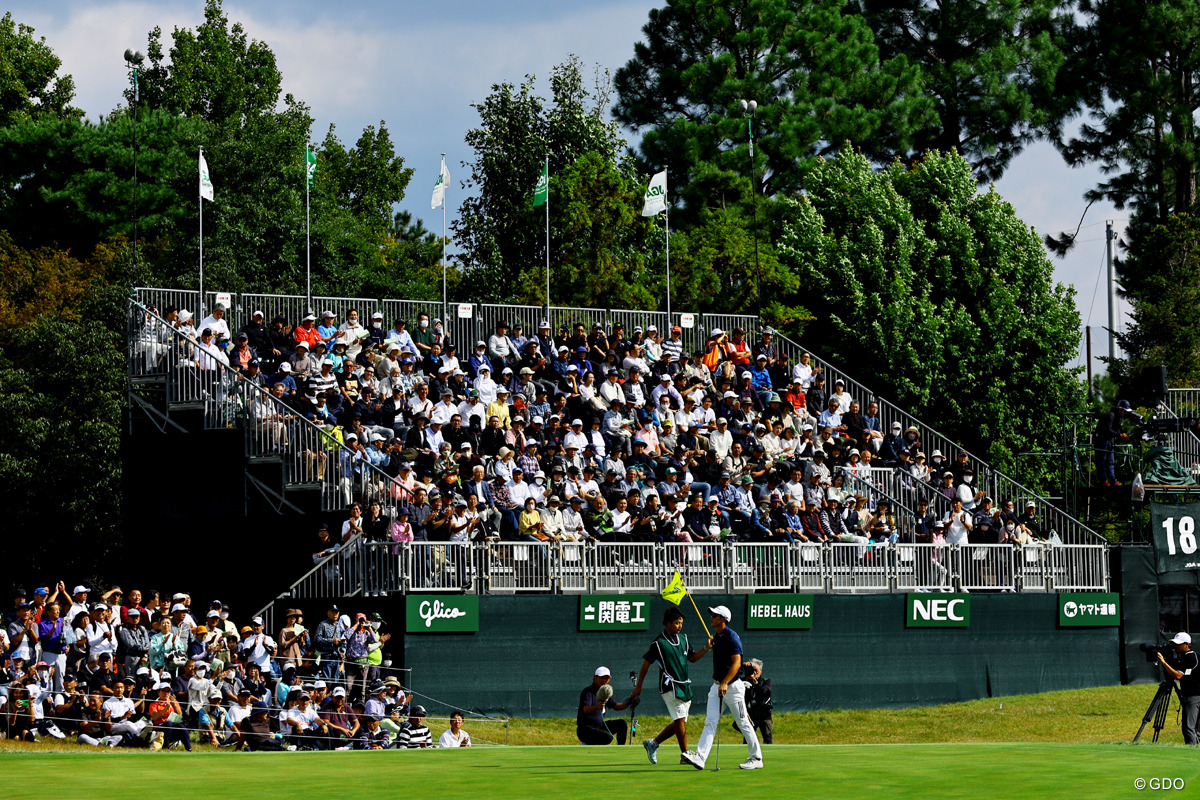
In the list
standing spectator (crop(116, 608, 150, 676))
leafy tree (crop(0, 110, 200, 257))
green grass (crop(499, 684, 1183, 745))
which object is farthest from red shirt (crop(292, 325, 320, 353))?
leafy tree (crop(0, 110, 200, 257))

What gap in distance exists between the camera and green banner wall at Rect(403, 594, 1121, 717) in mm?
27922

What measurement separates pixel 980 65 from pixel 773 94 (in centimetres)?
838

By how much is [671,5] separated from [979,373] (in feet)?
71.2

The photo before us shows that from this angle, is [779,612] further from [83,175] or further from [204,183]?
[83,175]

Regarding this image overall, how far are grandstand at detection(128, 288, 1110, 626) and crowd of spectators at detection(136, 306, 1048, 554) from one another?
0.11 m

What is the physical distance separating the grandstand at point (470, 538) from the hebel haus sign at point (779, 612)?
25 cm

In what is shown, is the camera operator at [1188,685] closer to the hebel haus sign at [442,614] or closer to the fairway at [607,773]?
the fairway at [607,773]

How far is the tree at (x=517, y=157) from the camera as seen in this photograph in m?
55.0

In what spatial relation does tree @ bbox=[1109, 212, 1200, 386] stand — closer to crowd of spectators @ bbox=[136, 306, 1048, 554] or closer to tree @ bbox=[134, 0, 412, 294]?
crowd of spectators @ bbox=[136, 306, 1048, 554]

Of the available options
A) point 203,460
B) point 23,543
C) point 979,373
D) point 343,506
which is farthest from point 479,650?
point 23,543

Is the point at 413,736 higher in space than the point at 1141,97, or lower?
lower

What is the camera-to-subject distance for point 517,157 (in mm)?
55438

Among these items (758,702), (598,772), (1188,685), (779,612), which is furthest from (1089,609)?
(598,772)

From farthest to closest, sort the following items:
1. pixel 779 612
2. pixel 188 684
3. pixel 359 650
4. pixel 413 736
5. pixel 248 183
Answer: pixel 248 183, pixel 779 612, pixel 359 650, pixel 413 736, pixel 188 684
